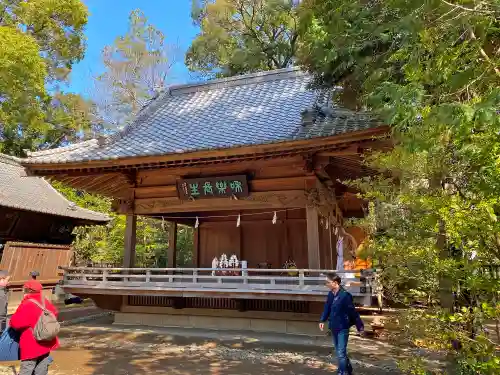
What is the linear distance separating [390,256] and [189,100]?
397 inches

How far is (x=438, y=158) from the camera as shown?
4176mm

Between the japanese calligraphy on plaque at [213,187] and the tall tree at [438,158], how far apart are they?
3.49m

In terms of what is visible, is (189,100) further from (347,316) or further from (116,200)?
(347,316)

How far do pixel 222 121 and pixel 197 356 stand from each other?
6.03 metres

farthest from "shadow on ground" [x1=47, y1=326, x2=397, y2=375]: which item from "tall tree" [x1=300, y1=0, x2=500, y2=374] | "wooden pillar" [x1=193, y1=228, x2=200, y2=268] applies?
"wooden pillar" [x1=193, y1=228, x2=200, y2=268]

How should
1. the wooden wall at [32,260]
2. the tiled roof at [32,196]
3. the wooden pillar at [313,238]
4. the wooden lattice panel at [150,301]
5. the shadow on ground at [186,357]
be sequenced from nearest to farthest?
1. the shadow on ground at [186,357]
2. the wooden pillar at [313,238]
3. the wooden lattice panel at [150,301]
4. the wooden wall at [32,260]
5. the tiled roof at [32,196]

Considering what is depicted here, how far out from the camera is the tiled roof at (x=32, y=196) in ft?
49.9

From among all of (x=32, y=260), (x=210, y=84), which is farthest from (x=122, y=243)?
(x=210, y=84)

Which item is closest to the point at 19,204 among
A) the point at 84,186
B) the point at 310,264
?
the point at 84,186

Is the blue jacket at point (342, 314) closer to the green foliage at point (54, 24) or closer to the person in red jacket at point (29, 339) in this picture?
the person in red jacket at point (29, 339)

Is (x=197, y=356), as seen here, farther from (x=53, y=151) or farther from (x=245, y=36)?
(x=245, y=36)

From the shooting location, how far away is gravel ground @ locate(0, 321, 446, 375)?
619cm

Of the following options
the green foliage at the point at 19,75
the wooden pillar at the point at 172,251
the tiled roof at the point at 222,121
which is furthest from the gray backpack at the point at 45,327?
the green foliage at the point at 19,75

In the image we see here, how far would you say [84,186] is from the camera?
34.8ft
